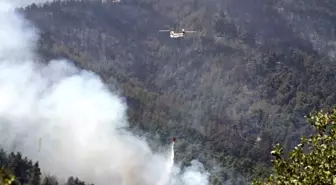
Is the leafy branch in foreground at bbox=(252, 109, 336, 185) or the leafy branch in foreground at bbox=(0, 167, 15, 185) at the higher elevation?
the leafy branch in foreground at bbox=(252, 109, 336, 185)

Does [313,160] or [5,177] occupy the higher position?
[313,160]

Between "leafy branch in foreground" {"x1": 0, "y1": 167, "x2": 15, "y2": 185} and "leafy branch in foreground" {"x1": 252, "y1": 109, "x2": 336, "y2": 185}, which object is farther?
"leafy branch in foreground" {"x1": 252, "y1": 109, "x2": 336, "y2": 185}

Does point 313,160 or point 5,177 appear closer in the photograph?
point 5,177

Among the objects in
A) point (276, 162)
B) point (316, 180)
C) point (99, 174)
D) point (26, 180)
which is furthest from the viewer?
point (99, 174)

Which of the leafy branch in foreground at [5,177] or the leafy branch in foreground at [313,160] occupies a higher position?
the leafy branch in foreground at [313,160]

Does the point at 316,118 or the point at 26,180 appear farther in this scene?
the point at 26,180

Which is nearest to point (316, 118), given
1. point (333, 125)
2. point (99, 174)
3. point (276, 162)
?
point (333, 125)

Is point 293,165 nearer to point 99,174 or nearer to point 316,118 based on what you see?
point 316,118

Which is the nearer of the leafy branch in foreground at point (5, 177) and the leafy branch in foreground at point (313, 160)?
the leafy branch in foreground at point (5, 177)
